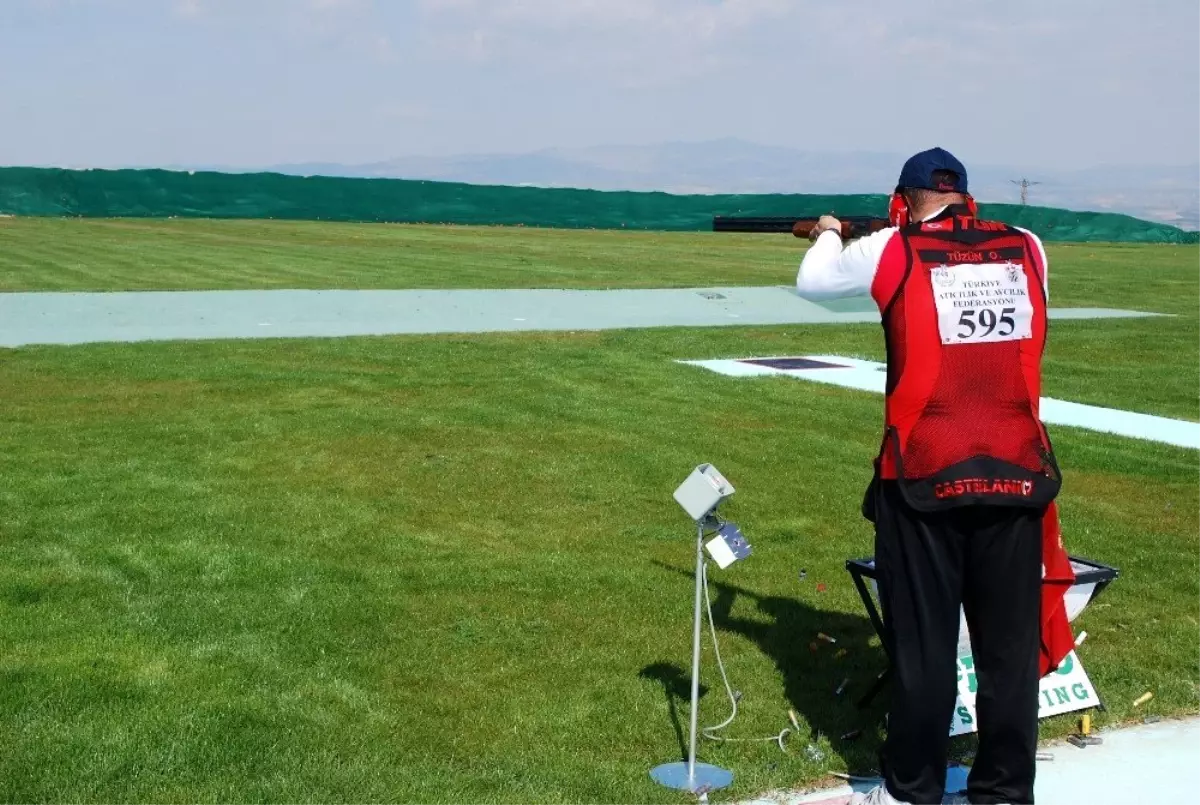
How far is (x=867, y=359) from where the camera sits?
1479 cm

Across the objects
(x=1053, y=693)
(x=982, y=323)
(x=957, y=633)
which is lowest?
(x=1053, y=693)

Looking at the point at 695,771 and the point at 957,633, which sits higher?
the point at 957,633

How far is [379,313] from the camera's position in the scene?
18.7 metres

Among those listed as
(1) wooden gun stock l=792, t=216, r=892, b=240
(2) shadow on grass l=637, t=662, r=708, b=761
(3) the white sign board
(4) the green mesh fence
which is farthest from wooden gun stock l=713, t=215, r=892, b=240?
(4) the green mesh fence

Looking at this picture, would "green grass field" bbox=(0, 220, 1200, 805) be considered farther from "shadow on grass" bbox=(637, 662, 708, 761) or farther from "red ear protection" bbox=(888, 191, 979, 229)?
"red ear protection" bbox=(888, 191, 979, 229)

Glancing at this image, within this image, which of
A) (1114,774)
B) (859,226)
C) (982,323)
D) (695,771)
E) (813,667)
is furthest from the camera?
(813,667)

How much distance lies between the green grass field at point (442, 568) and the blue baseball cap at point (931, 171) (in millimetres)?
2012

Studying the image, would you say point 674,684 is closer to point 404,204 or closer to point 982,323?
point 982,323

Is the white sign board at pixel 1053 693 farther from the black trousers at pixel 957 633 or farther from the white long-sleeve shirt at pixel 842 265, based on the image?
the white long-sleeve shirt at pixel 842 265

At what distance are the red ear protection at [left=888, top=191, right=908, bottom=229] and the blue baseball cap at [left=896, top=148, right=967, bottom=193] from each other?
78mm

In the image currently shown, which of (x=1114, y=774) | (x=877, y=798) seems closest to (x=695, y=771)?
(x=877, y=798)

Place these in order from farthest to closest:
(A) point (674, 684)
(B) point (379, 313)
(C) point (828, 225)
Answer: (B) point (379, 313), (A) point (674, 684), (C) point (828, 225)

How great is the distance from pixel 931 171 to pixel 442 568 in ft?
12.3

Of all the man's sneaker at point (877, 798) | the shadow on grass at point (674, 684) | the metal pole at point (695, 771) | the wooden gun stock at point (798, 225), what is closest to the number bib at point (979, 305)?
the wooden gun stock at point (798, 225)
